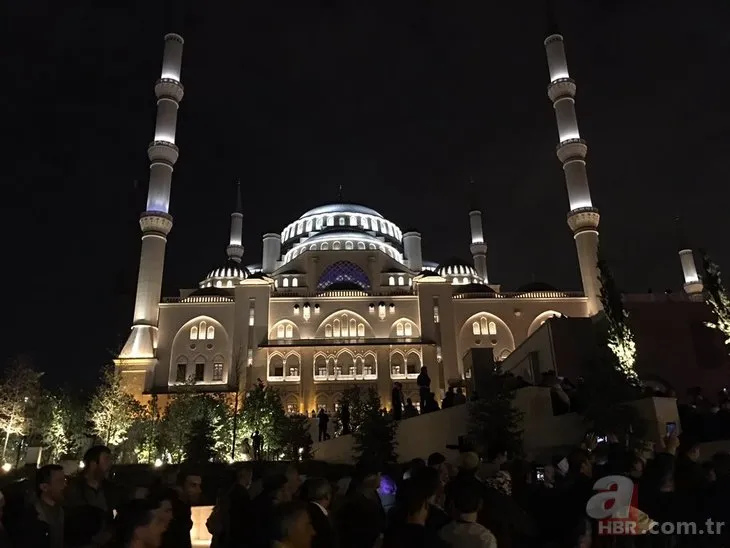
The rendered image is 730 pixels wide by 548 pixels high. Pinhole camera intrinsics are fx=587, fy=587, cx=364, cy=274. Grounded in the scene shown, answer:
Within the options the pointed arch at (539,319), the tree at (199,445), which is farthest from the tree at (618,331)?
the pointed arch at (539,319)

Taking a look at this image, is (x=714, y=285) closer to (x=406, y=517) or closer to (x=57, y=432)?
(x=406, y=517)

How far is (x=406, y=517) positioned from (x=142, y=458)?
2792 cm

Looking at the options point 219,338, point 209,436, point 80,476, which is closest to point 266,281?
point 219,338

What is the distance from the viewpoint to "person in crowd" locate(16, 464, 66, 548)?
4.28 m

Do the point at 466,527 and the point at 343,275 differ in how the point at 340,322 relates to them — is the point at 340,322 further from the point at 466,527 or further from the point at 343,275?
the point at 466,527

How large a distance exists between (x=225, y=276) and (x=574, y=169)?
27.7 meters

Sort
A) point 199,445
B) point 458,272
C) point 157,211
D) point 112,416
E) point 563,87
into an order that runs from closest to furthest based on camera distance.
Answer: point 199,445 < point 112,416 < point 157,211 < point 563,87 < point 458,272

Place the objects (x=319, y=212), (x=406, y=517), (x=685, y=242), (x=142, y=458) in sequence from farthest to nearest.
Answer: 1. (x=319, y=212)
2. (x=685, y=242)
3. (x=142, y=458)
4. (x=406, y=517)

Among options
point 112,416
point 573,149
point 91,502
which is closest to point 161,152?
point 112,416

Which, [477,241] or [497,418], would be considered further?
[477,241]

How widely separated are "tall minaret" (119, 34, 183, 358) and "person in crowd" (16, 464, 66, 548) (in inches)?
1330

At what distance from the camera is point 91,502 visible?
5023mm

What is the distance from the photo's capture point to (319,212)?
5612 centimetres

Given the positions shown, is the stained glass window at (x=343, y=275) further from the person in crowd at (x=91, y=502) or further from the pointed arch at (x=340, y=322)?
the person in crowd at (x=91, y=502)
